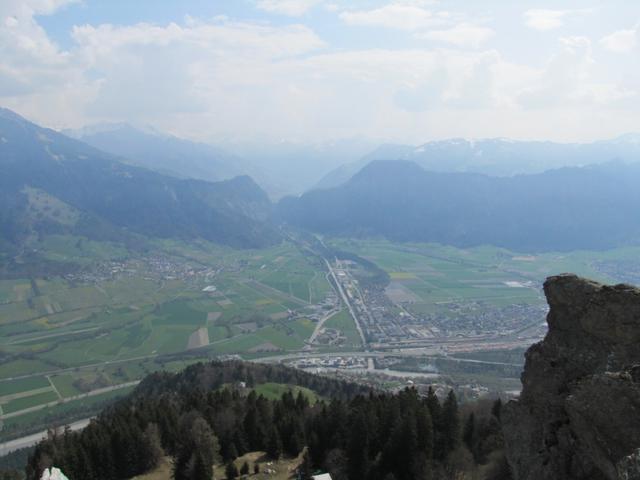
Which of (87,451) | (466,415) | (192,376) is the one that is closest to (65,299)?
(192,376)

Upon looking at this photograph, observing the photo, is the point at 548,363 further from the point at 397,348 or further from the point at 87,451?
the point at 397,348

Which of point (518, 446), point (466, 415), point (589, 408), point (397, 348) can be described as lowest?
point (397, 348)

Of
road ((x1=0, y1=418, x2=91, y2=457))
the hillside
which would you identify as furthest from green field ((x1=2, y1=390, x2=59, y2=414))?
the hillside

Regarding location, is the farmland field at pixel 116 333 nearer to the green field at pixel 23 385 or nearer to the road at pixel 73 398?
the green field at pixel 23 385

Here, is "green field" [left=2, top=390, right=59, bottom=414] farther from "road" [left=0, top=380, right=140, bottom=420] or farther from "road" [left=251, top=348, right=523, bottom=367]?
A: "road" [left=251, top=348, right=523, bottom=367]

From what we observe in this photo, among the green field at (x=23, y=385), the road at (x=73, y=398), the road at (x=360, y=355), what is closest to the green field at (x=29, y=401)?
the road at (x=73, y=398)

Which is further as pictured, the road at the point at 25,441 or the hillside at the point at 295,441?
the road at the point at 25,441
